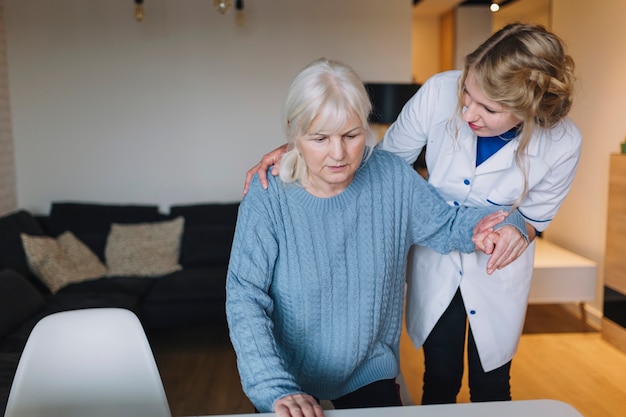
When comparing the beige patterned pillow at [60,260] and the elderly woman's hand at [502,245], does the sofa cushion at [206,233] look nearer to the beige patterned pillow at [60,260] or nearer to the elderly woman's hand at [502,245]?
the beige patterned pillow at [60,260]

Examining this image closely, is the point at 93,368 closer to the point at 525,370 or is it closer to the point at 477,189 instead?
the point at 477,189

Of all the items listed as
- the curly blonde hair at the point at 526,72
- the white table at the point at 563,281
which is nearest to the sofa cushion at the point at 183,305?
the white table at the point at 563,281

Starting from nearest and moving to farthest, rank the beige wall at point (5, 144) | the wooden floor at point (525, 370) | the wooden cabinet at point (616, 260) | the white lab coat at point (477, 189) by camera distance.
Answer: the white lab coat at point (477, 189) < the wooden floor at point (525, 370) < the wooden cabinet at point (616, 260) < the beige wall at point (5, 144)

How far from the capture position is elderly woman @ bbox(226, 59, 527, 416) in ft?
4.34

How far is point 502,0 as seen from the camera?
6.06 meters

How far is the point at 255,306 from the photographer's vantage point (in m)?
1.34

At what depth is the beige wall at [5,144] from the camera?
417cm

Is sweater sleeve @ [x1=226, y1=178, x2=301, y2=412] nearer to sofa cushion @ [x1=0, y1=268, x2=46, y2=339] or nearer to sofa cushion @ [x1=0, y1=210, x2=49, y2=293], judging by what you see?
sofa cushion @ [x1=0, y1=268, x2=46, y2=339]

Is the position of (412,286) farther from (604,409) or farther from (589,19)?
(589,19)

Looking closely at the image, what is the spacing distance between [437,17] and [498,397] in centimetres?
647

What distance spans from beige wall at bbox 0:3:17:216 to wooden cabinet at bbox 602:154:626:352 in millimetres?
3910

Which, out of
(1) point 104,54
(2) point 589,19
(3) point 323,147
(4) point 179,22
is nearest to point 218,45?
(4) point 179,22

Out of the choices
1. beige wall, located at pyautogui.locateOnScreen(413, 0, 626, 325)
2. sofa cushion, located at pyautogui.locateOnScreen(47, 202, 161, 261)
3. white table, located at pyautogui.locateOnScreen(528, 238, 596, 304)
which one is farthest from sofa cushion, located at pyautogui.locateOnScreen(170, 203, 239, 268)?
beige wall, located at pyautogui.locateOnScreen(413, 0, 626, 325)

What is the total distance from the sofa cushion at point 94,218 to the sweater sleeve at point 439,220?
2.90m
